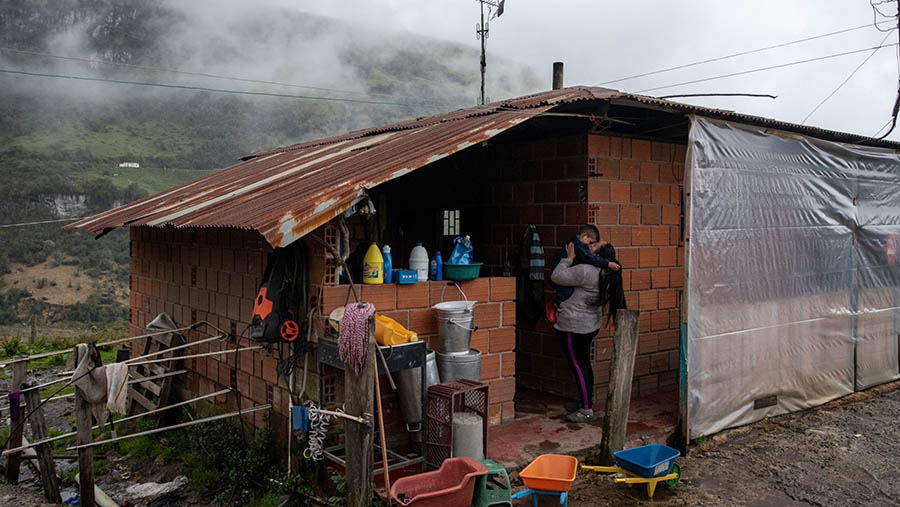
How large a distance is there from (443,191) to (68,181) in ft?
114

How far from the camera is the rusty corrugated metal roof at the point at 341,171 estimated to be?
481 centimetres

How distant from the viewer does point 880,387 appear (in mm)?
8492

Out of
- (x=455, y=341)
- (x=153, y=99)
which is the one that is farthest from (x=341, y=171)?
(x=153, y=99)

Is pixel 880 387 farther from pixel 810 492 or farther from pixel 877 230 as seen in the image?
pixel 810 492

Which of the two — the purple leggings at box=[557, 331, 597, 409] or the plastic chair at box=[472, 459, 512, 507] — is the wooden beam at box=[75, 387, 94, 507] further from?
the purple leggings at box=[557, 331, 597, 409]

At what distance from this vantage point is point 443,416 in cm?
512

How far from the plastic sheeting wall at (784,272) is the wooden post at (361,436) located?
10.1 ft

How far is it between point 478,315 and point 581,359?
122cm

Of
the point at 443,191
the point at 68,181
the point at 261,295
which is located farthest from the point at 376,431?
the point at 68,181

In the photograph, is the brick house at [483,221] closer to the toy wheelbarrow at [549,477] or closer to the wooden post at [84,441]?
the toy wheelbarrow at [549,477]

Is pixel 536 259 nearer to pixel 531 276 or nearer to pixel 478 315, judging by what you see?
pixel 531 276

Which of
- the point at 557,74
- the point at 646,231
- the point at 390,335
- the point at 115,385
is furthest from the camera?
the point at 557,74

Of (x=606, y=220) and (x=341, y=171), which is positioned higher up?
(x=341, y=171)

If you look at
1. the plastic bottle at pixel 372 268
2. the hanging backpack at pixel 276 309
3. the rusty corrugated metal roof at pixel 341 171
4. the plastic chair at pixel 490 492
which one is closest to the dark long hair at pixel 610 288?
the rusty corrugated metal roof at pixel 341 171
